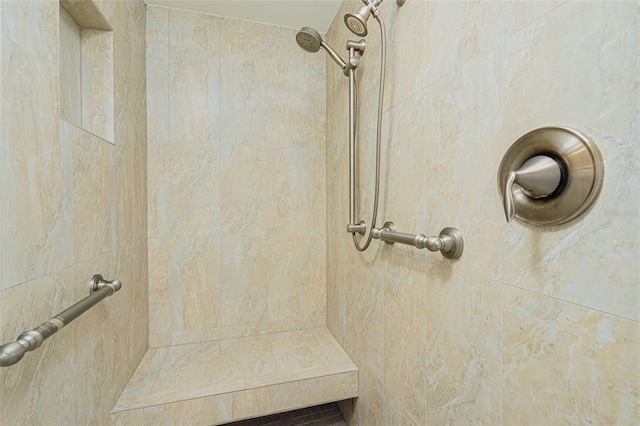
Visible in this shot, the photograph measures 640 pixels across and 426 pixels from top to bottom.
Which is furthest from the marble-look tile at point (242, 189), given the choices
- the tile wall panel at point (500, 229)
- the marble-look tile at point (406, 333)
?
the marble-look tile at point (406, 333)

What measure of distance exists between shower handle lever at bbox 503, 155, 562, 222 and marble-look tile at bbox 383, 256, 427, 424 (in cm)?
43

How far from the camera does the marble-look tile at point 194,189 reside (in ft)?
5.12

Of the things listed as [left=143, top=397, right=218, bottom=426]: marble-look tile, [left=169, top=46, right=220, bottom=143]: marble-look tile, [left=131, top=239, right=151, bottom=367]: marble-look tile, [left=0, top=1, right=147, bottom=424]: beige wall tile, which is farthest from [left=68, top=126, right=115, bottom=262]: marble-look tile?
[left=143, top=397, right=218, bottom=426]: marble-look tile

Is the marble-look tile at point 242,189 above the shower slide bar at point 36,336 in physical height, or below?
above

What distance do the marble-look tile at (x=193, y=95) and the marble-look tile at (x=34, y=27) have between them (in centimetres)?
80

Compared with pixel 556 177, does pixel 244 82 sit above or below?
above

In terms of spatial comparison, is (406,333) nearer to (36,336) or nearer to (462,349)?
(462,349)

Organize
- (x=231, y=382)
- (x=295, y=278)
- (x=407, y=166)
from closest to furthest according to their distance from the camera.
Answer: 1. (x=407, y=166)
2. (x=231, y=382)
3. (x=295, y=278)

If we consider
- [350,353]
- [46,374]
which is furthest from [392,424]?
[46,374]

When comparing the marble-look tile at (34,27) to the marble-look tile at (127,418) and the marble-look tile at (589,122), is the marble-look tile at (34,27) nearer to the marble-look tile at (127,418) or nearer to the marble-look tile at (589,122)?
the marble-look tile at (589,122)

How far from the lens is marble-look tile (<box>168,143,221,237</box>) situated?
1.56 m

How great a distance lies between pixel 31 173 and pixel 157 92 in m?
1.04

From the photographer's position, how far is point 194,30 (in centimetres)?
158

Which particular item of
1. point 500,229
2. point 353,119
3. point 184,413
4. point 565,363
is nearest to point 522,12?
point 500,229
